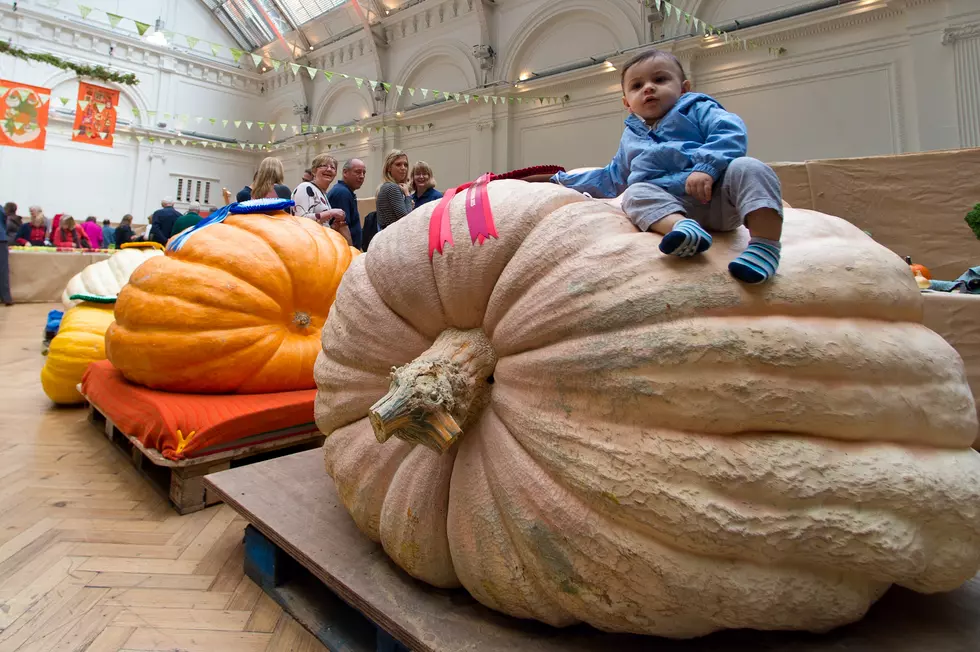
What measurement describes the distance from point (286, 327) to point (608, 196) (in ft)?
5.63

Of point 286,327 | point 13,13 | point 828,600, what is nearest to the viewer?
point 828,600

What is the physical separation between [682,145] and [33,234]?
15.4 meters

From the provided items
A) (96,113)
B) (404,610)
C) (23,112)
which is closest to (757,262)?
(404,610)

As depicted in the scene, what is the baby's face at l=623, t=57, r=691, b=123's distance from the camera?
1219 millimetres

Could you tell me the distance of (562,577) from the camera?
87 cm

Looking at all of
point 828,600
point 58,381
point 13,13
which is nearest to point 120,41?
point 13,13

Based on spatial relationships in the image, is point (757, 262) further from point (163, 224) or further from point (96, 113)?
point (96, 113)

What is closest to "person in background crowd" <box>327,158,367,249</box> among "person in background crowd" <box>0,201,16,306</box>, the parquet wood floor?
the parquet wood floor

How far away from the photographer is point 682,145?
1.14 meters

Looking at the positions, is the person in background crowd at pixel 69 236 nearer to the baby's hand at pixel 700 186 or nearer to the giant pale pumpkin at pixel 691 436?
the giant pale pumpkin at pixel 691 436

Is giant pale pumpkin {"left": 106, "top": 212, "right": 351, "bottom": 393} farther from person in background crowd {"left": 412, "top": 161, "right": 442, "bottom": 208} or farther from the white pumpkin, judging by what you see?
the white pumpkin

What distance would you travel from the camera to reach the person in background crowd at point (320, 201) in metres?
3.44

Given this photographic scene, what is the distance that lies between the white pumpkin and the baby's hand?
4.51 metres

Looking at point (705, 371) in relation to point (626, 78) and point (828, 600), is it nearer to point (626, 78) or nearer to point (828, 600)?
point (828, 600)
